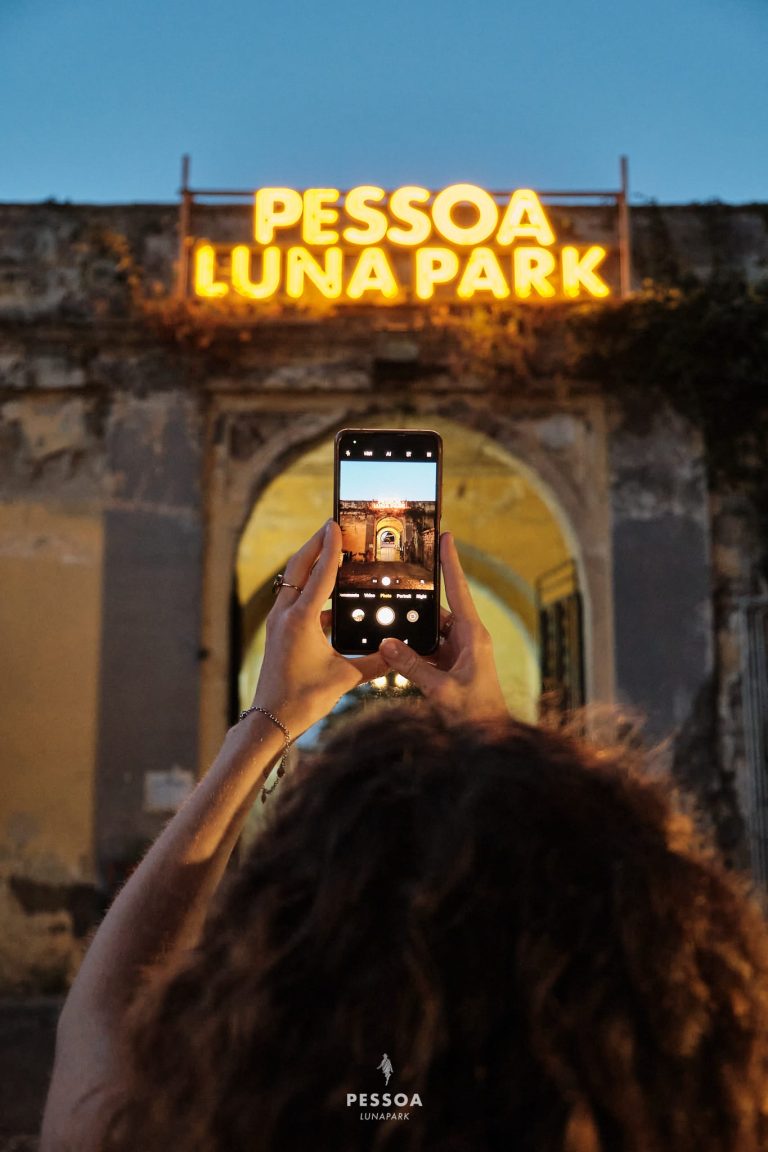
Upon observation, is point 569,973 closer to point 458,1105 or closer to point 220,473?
point 458,1105

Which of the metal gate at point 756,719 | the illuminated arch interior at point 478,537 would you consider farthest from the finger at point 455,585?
the illuminated arch interior at point 478,537

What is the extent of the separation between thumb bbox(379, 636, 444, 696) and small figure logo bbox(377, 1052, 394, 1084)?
0.61 meters

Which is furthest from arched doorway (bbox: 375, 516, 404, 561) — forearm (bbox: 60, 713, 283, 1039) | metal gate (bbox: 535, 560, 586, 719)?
metal gate (bbox: 535, 560, 586, 719)

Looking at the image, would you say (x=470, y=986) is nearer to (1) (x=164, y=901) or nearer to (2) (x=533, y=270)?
(1) (x=164, y=901)

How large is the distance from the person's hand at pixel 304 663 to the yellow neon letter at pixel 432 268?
591 cm

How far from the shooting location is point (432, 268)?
6902mm

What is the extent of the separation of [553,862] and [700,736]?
20.3 feet

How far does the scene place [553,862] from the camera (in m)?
0.71

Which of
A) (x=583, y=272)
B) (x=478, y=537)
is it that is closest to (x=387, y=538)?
(x=583, y=272)

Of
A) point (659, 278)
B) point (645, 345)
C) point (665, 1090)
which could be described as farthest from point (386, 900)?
point (659, 278)

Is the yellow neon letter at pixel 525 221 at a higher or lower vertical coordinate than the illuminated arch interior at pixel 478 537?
higher

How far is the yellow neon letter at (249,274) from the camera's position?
267 inches

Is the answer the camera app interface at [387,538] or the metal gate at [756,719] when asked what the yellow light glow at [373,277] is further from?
the camera app interface at [387,538]

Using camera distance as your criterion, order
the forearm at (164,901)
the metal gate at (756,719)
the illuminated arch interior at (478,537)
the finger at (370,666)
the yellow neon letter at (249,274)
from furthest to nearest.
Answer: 1. the illuminated arch interior at (478,537)
2. the yellow neon letter at (249,274)
3. the metal gate at (756,719)
4. the finger at (370,666)
5. the forearm at (164,901)
